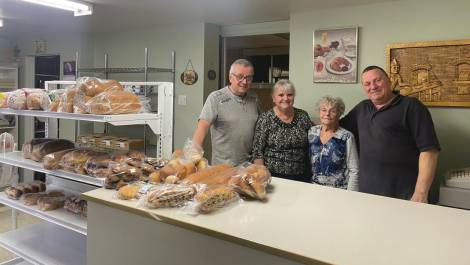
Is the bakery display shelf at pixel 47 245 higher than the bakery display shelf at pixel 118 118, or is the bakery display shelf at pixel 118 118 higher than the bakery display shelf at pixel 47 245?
the bakery display shelf at pixel 118 118

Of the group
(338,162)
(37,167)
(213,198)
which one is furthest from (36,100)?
(338,162)

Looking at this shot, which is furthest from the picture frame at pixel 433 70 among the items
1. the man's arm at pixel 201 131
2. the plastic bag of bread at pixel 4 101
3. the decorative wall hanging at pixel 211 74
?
the plastic bag of bread at pixel 4 101

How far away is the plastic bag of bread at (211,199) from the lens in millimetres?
1187

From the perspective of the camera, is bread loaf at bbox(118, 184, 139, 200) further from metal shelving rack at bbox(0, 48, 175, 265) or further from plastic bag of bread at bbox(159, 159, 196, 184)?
metal shelving rack at bbox(0, 48, 175, 265)

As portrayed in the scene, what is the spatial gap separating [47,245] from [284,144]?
167 cm

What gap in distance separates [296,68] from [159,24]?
5.54 feet

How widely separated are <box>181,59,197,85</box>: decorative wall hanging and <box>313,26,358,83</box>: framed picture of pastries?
1374 mm

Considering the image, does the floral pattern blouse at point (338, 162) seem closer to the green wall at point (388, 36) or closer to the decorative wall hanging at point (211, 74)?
the green wall at point (388, 36)

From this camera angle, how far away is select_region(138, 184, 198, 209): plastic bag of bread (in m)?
1.24

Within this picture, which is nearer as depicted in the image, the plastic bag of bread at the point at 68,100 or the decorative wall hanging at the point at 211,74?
the plastic bag of bread at the point at 68,100

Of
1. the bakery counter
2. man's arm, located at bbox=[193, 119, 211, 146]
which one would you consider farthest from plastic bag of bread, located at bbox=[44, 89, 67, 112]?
the bakery counter

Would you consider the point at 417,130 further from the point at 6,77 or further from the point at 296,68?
the point at 6,77

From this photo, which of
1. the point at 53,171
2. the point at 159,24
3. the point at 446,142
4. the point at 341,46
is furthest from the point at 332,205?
the point at 159,24

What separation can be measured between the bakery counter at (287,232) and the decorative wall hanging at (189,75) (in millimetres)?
2683
